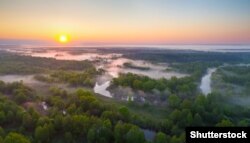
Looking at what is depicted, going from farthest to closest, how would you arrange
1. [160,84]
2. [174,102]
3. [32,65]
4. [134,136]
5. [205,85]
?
[32,65] → [205,85] → [160,84] → [174,102] → [134,136]

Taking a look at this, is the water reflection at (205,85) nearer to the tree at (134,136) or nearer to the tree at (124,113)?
the tree at (124,113)

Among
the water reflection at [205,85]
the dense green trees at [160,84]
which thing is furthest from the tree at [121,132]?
the water reflection at [205,85]

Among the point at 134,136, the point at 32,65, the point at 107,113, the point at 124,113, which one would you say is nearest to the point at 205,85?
the point at 124,113

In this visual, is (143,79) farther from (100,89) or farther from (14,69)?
(14,69)

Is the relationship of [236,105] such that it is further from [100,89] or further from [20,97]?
[20,97]

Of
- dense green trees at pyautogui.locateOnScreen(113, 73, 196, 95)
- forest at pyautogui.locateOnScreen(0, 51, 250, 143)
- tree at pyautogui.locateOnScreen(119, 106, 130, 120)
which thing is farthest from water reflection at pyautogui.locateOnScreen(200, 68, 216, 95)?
tree at pyautogui.locateOnScreen(119, 106, 130, 120)

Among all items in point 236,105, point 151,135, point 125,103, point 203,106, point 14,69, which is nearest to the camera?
point 151,135

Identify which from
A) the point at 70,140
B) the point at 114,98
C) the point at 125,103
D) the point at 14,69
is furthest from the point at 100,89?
the point at 70,140

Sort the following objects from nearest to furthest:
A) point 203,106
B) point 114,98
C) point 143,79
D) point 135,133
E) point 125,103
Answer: point 135,133 → point 203,106 → point 125,103 → point 114,98 → point 143,79

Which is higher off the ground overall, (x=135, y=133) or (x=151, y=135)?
(x=135, y=133)

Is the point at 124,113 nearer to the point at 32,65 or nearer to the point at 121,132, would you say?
the point at 121,132

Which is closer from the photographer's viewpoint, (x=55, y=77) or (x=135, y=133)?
(x=135, y=133)
